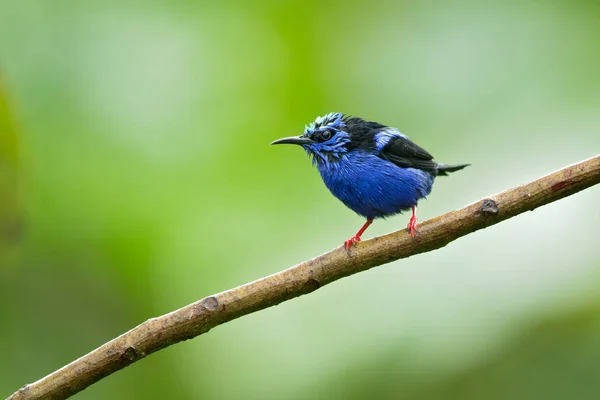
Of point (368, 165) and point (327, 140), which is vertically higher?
point (327, 140)

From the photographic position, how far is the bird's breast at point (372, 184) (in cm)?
487

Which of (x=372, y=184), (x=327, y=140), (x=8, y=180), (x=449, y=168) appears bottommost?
(x=449, y=168)

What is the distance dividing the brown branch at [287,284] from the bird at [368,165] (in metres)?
1.05

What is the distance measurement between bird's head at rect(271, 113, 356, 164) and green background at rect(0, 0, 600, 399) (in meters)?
0.50

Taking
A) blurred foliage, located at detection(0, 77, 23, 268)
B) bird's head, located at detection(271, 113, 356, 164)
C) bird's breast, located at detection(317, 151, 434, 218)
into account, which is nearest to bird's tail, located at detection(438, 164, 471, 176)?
bird's breast, located at detection(317, 151, 434, 218)

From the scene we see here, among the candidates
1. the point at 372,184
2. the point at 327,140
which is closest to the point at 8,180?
the point at 327,140

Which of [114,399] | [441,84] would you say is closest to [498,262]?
[441,84]

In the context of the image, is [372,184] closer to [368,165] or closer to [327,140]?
[368,165]

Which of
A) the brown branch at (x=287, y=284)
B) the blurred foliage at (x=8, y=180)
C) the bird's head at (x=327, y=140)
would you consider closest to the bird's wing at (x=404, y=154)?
the bird's head at (x=327, y=140)

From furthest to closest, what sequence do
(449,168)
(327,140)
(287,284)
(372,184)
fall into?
(449,168)
(327,140)
(372,184)
(287,284)

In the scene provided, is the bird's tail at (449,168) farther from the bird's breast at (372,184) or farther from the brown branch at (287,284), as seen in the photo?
the brown branch at (287,284)

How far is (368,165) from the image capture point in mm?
4949

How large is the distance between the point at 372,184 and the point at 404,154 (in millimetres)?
306

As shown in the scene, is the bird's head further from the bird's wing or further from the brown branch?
the brown branch
